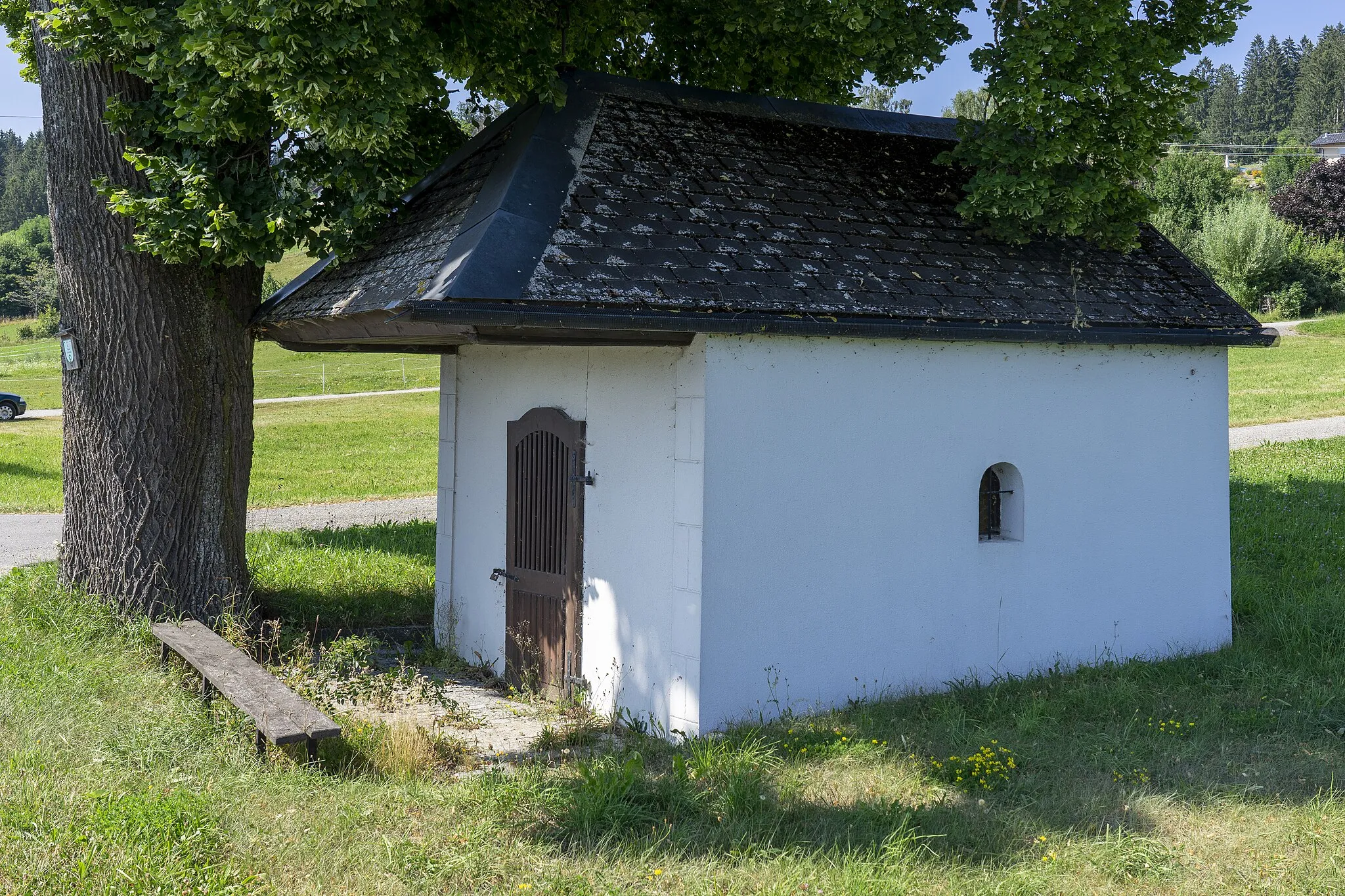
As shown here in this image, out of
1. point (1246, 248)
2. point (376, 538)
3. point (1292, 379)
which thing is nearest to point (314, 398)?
point (376, 538)

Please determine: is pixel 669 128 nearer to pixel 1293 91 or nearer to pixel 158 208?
pixel 158 208

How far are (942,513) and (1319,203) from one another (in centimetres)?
4990

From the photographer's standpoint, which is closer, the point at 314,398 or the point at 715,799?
the point at 715,799

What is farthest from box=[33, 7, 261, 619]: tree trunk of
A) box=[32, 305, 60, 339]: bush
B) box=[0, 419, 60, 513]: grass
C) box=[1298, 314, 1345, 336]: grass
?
box=[32, 305, 60, 339]: bush

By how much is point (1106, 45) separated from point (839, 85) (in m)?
4.23

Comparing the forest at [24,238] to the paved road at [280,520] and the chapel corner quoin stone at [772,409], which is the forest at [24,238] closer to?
the paved road at [280,520]

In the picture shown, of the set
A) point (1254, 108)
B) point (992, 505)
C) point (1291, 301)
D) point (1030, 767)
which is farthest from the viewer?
point (1254, 108)

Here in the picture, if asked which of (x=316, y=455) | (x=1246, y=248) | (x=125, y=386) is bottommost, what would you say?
(x=316, y=455)

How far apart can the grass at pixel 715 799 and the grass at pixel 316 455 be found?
1126 cm

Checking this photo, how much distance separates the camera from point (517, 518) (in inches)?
328

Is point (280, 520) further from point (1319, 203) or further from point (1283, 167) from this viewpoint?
point (1283, 167)

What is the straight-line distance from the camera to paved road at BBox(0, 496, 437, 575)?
13438mm

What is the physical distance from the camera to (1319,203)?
48750 millimetres

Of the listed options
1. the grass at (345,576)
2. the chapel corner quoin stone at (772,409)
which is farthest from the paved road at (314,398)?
the chapel corner quoin stone at (772,409)
